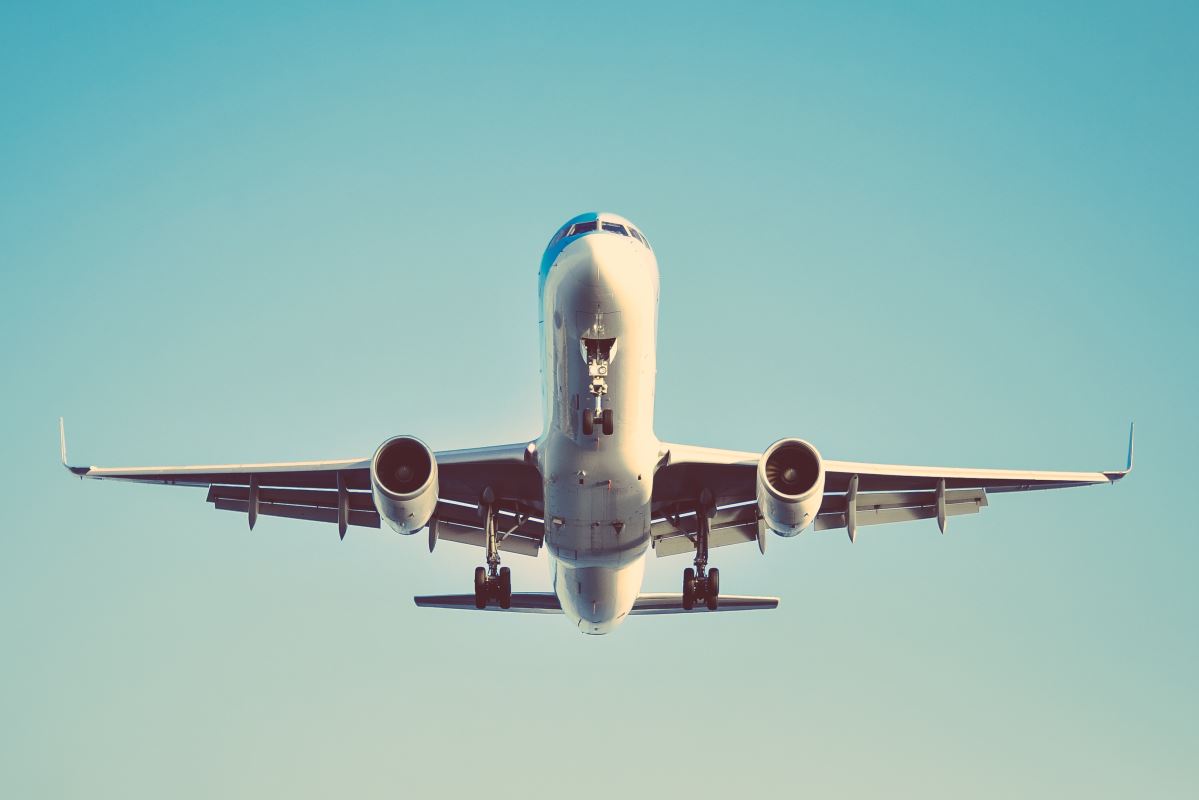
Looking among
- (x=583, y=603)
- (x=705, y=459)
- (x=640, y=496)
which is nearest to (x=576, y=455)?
(x=640, y=496)

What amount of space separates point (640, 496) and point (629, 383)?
2.58m

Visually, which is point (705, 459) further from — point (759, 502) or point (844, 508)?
point (844, 508)

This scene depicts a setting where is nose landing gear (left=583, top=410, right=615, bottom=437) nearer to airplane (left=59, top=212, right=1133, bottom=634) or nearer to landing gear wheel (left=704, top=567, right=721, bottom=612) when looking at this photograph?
airplane (left=59, top=212, right=1133, bottom=634)

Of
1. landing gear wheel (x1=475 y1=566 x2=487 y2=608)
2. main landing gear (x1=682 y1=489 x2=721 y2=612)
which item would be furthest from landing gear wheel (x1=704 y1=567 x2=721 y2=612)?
landing gear wheel (x1=475 y1=566 x2=487 y2=608)

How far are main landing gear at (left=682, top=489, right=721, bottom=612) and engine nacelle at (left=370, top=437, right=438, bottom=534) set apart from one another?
6.00 metres

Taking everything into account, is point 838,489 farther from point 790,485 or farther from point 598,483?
point 598,483

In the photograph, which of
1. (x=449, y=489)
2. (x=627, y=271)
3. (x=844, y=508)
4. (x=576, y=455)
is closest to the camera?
(x=627, y=271)

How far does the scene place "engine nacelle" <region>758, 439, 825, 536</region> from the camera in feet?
67.6

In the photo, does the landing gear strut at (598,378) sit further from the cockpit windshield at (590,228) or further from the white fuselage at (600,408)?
the cockpit windshield at (590,228)

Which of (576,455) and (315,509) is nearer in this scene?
(576,455)

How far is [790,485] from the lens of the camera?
21156 mm

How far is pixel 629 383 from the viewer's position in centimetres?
1970

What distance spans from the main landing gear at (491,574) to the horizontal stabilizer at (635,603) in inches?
10.6

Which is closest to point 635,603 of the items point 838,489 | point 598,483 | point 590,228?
point 838,489
